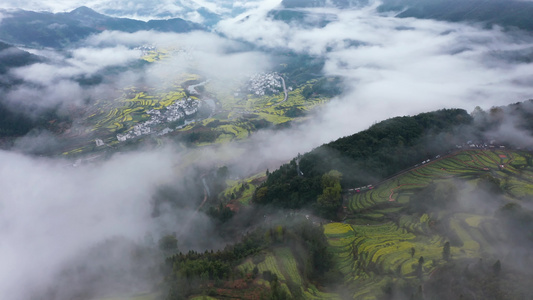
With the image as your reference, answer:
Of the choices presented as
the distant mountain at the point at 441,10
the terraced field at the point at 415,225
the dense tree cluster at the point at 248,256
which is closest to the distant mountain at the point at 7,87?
the dense tree cluster at the point at 248,256

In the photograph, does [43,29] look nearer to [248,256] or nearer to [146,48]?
[146,48]

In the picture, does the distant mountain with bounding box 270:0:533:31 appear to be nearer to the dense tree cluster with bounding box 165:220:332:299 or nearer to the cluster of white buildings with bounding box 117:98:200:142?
the dense tree cluster with bounding box 165:220:332:299

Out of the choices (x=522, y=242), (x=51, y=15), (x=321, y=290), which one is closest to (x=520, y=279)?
(x=522, y=242)

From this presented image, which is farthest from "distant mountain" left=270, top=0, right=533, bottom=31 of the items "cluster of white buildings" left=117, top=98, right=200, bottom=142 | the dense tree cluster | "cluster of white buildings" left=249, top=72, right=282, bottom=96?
"cluster of white buildings" left=117, top=98, right=200, bottom=142

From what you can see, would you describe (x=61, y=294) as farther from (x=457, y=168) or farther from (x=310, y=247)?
(x=457, y=168)

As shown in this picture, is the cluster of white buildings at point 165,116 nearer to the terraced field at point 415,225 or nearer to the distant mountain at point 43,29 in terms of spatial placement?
the terraced field at point 415,225

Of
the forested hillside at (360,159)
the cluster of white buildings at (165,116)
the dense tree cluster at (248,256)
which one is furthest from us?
the cluster of white buildings at (165,116)

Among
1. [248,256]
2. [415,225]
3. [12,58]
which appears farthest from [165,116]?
[415,225]
